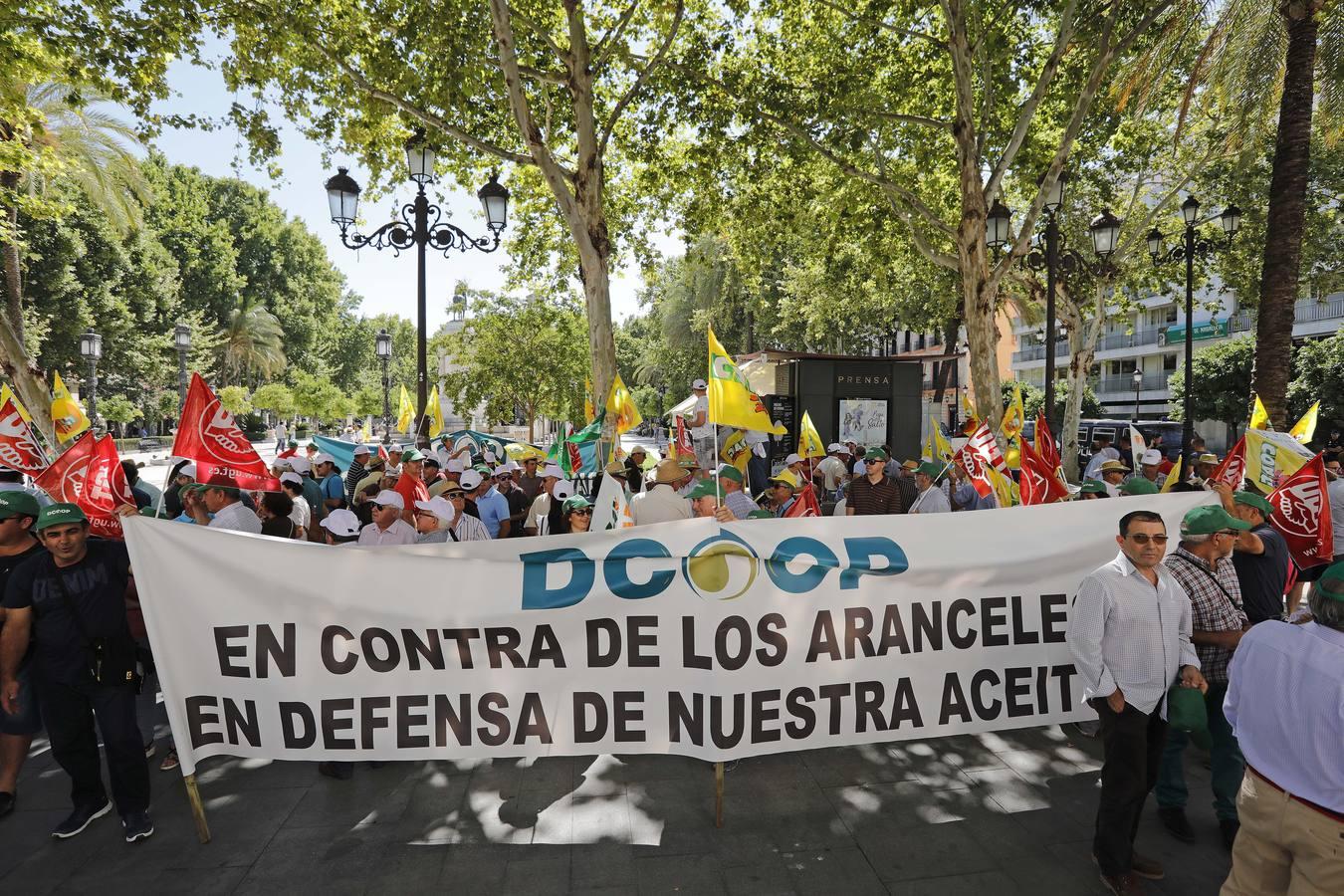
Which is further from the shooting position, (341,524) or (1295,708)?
(341,524)

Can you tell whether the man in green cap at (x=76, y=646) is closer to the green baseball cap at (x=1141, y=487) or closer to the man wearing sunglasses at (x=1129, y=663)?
the man wearing sunglasses at (x=1129, y=663)

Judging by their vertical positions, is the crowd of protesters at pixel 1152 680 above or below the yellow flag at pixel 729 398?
below

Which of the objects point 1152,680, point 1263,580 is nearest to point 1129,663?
point 1152,680

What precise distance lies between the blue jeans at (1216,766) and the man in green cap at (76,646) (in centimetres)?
529

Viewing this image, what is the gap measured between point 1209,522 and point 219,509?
21.2ft

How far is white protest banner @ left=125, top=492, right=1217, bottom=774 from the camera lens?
3.96 m

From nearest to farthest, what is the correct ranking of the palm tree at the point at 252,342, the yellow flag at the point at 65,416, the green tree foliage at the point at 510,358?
the yellow flag at the point at 65,416 → the green tree foliage at the point at 510,358 → the palm tree at the point at 252,342

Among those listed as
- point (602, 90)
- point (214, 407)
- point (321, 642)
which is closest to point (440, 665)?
point (321, 642)

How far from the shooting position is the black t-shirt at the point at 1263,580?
14.2ft

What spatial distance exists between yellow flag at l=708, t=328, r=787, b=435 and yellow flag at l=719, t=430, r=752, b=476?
174 inches

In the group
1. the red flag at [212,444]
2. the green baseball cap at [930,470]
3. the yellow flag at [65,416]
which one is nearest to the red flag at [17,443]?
the yellow flag at [65,416]

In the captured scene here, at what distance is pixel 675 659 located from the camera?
4066 millimetres

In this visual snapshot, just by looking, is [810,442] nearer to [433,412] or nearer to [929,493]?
[929,493]

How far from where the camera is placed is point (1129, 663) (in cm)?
346
